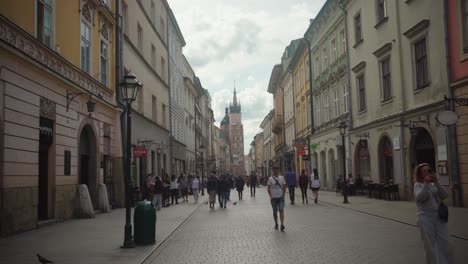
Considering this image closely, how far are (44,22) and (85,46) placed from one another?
4.51 meters

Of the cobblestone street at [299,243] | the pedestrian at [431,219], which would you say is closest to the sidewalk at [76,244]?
the cobblestone street at [299,243]

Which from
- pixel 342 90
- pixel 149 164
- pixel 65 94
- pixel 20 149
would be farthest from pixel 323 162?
pixel 20 149

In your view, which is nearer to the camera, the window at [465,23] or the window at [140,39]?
the window at [465,23]

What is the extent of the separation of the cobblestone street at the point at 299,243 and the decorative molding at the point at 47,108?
209 inches

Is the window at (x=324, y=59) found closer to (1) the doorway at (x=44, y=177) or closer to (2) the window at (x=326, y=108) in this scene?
(2) the window at (x=326, y=108)

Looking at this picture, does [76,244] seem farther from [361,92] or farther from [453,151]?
[361,92]

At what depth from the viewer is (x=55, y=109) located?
16.4 m

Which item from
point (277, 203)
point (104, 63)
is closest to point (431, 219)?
point (277, 203)

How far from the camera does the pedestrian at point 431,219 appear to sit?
23.9 feet

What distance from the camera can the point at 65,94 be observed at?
17.3m

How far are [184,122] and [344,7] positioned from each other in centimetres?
2352

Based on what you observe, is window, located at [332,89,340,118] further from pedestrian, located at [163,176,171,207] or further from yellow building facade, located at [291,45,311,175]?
pedestrian, located at [163,176,171,207]

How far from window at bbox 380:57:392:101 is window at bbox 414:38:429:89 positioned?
3.16 meters

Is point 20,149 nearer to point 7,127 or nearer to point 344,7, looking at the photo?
point 7,127
